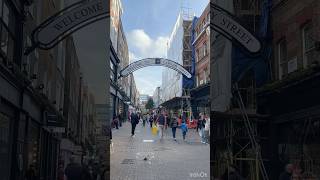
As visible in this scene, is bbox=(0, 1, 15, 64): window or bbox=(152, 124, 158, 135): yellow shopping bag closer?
bbox=(0, 1, 15, 64): window

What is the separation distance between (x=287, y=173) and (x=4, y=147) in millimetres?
1402

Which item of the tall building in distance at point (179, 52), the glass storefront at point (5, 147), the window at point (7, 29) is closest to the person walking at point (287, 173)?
the tall building in distance at point (179, 52)

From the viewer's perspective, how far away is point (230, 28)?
7.88 ft

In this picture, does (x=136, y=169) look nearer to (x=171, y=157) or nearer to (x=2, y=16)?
(x=171, y=157)

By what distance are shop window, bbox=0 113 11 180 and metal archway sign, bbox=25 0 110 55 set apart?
14.2 inches

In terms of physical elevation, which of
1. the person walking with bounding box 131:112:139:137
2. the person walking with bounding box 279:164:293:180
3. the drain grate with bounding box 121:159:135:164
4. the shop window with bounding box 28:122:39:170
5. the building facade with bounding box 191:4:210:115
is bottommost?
the person walking with bounding box 279:164:293:180

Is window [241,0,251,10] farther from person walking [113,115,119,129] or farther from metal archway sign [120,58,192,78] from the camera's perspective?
person walking [113,115,119,129]

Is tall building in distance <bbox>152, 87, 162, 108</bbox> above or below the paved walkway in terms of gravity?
above

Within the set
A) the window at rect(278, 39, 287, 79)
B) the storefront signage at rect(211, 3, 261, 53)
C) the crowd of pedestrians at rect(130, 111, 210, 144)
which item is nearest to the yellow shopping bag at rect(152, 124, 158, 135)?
the crowd of pedestrians at rect(130, 111, 210, 144)

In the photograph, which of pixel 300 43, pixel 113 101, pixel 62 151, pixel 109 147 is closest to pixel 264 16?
pixel 300 43

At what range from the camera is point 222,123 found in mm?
2357

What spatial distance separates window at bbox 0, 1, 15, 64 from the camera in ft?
6.97

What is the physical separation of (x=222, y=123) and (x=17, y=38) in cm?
119

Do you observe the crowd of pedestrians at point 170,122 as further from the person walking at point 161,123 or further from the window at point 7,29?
the window at point 7,29
